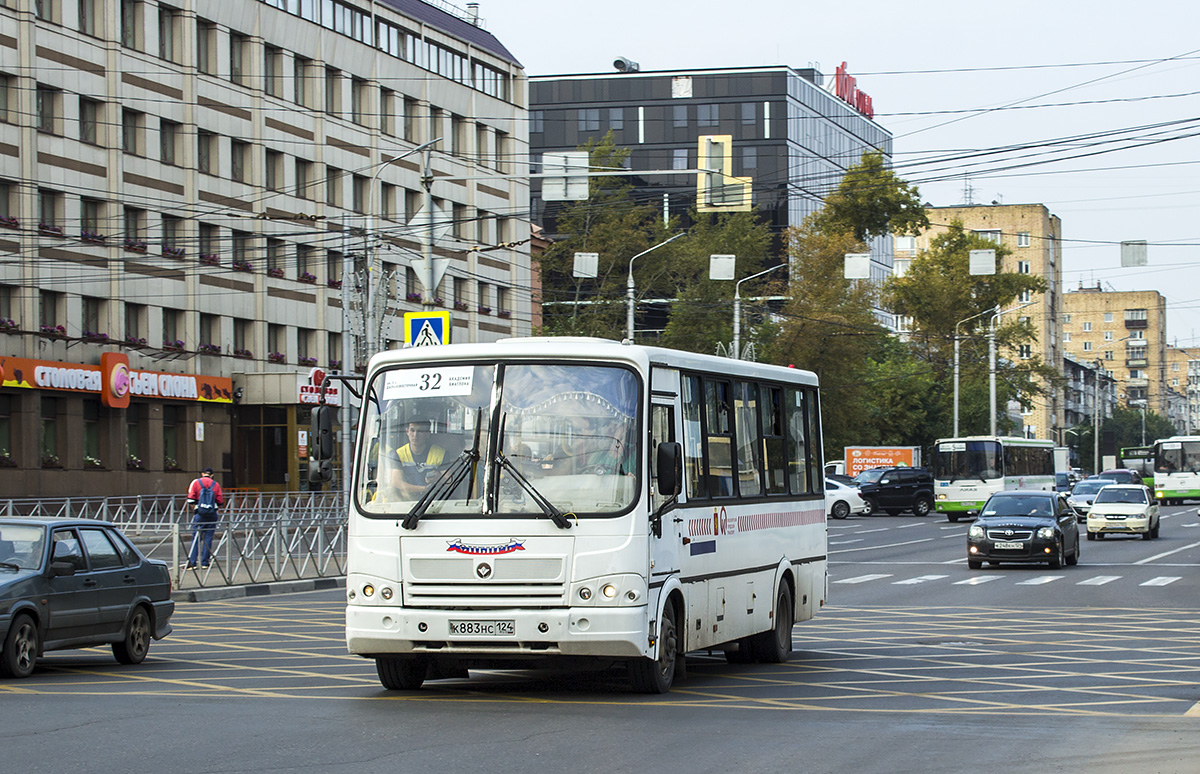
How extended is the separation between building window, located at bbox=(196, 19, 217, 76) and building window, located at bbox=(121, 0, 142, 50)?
324cm

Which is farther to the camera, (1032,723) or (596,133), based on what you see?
(596,133)

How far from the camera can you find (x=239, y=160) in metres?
58.5

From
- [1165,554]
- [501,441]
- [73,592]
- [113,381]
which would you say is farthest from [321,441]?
[113,381]

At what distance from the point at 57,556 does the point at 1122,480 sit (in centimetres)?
6692

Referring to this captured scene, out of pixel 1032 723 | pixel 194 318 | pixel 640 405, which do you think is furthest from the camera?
pixel 194 318

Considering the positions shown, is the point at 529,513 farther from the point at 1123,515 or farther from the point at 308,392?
the point at 308,392

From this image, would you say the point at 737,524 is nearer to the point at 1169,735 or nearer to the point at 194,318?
the point at 1169,735

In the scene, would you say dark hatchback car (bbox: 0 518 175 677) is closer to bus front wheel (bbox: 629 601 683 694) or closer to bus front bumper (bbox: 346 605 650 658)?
bus front bumper (bbox: 346 605 650 658)

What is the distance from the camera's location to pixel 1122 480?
7506 centimetres

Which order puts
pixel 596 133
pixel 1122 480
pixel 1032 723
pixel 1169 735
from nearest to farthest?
pixel 1169 735
pixel 1032 723
pixel 1122 480
pixel 596 133

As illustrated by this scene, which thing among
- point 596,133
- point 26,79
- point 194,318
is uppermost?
point 596,133

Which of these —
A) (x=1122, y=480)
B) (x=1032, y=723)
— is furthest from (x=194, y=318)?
(x=1032, y=723)

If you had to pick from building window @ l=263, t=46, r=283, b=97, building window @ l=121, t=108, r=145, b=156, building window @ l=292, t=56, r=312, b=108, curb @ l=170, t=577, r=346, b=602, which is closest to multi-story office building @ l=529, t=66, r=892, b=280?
building window @ l=292, t=56, r=312, b=108

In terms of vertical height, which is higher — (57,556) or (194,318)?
(194,318)
